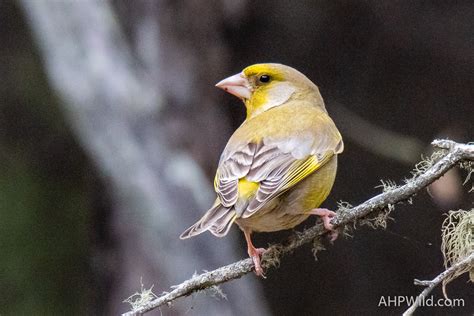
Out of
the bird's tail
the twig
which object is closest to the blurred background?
the bird's tail

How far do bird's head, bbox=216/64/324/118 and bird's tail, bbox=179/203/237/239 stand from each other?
122 cm

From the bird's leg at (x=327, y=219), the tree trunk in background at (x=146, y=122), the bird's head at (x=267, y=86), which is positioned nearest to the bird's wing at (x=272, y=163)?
the bird's leg at (x=327, y=219)

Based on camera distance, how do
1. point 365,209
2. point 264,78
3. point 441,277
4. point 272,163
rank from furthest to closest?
point 264,78
point 272,163
point 365,209
point 441,277

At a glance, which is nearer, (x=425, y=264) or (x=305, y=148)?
(x=305, y=148)

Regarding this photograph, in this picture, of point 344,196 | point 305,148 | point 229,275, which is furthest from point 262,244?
point 229,275

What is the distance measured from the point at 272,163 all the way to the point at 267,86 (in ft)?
3.16

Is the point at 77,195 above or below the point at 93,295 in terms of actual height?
above

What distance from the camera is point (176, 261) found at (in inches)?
282

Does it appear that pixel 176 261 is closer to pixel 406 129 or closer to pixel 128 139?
pixel 128 139

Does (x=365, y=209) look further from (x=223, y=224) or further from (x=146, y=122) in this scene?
(x=146, y=122)

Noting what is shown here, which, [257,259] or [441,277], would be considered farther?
[257,259]

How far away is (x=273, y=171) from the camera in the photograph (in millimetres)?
4445

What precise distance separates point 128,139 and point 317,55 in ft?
5.96

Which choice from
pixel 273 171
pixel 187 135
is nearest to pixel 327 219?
pixel 273 171
